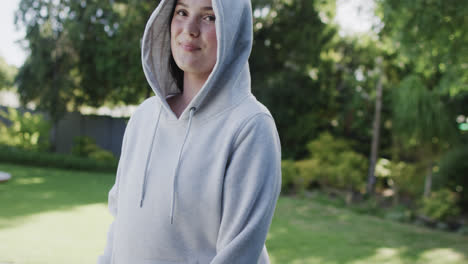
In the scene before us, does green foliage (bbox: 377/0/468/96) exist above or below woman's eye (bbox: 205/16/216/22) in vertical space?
above

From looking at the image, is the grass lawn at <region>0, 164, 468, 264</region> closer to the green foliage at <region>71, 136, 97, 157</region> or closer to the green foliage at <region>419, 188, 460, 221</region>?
the green foliage at <region>419, 188, 460, 221</region>

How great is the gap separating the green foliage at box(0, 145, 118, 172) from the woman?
11642 mm

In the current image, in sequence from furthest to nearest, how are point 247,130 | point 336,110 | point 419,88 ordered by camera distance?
point 336,110 < point 419,88 < point 247,130

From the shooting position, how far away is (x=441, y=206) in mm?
8305

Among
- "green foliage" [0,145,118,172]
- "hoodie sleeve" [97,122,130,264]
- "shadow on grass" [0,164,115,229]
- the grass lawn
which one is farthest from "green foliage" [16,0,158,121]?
"hoodie sleeve" [97,122,130,264]

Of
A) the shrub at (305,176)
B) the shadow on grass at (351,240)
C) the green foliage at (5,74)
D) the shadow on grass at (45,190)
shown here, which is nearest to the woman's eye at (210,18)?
the shadow on grass at (351,240)

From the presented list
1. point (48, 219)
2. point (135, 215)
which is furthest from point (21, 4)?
point (135, 215)

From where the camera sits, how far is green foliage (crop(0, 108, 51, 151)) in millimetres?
13359

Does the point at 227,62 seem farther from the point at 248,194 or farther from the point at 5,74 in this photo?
the point at 5,74

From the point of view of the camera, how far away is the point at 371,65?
13180mm

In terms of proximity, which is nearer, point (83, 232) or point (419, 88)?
point (83, 232)

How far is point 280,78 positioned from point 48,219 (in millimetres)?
8124

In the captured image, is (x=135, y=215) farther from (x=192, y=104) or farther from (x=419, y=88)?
(x=419, y=88)

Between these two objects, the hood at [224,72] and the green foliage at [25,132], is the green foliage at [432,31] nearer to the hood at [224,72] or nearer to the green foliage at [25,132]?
the hood at [224,72]
